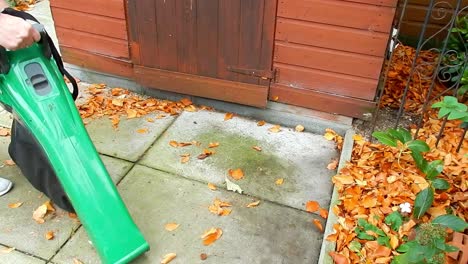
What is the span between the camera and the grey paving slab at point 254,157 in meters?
3.31

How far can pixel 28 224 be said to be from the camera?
9.73 ft

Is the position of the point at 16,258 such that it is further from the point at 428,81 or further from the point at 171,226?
the point at 428,81

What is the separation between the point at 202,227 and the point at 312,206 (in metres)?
0.77

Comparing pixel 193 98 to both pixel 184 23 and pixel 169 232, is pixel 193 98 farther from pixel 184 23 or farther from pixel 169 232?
pixel 169 232

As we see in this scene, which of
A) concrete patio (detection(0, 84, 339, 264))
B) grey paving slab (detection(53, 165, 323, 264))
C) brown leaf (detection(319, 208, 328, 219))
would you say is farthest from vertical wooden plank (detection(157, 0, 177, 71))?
brown leaf (detection(319, 208, 328, 219))

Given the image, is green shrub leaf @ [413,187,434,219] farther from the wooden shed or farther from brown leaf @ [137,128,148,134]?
brown leaf @ [137,128,148,134]

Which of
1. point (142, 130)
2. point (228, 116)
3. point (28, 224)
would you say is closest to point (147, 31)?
point (142, 130)

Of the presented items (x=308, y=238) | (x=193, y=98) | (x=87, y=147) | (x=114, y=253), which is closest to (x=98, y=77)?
(x=193, y=98)

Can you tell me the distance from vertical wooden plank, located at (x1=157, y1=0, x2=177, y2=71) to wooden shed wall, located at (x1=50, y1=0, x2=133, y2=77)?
1.23 feet

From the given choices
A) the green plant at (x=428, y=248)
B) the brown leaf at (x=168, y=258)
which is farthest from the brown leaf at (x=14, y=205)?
the green plant at (x=428, y=248)

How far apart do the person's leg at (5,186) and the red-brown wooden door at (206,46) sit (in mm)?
1474

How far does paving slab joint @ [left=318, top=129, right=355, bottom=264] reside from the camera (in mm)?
2723

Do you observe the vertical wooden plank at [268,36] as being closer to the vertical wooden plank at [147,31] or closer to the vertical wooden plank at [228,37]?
the vertical wooden plank at [228,37]

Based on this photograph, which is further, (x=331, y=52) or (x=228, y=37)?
(x=228, y=37)
